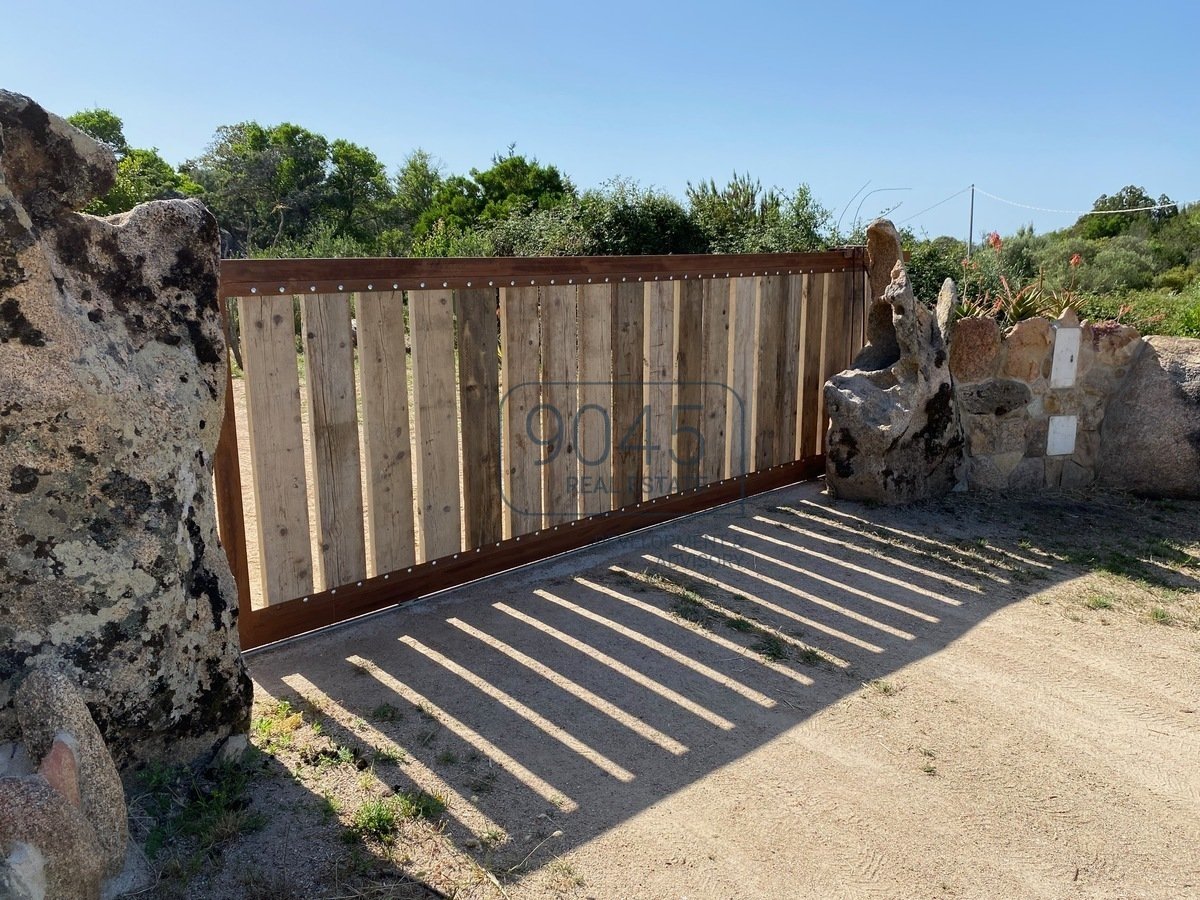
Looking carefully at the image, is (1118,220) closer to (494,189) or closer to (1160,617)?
(494,189)

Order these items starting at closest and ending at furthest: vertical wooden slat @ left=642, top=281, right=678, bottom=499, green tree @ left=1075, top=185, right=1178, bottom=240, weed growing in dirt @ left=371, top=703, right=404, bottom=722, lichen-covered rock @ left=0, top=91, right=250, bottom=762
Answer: lichen-covered rock @ left=0, top=91, right=250, bottom=762
weed growing in dirt @ left=371, top=703, right=404, bottom=722
vertical wooden slat @ left=642, top=281, right=678, bottom=499
green tree @ left=1075, top=185, right=1178, bottom=240

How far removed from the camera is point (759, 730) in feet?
10.9

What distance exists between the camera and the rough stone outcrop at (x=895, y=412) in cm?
573

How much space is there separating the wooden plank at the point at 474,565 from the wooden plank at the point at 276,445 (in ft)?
0.39

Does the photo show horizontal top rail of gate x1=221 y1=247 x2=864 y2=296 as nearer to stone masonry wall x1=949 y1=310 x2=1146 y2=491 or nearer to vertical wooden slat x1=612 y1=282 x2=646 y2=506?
vertical wooden slat x1=612 y1=282 x2=646 y2=506

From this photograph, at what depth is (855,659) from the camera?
3883 mm

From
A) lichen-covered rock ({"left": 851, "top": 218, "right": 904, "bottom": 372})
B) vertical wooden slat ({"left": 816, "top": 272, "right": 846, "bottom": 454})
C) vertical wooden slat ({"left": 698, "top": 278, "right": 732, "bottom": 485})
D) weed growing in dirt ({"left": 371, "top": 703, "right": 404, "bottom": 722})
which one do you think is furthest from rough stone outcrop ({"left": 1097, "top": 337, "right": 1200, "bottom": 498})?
weed growing in dirt ({"left": 371, "top": 703, "right": 404, "bottom": 722})

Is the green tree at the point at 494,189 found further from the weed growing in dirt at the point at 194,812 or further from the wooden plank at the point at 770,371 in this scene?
the weed growing in dirt at the point at 194,812

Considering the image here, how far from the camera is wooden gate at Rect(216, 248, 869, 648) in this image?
3.79m

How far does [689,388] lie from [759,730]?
8.51 ft

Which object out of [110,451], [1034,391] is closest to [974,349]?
[1034,391]

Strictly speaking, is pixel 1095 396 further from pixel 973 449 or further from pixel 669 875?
pixel 669 875

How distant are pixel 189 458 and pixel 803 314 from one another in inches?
175

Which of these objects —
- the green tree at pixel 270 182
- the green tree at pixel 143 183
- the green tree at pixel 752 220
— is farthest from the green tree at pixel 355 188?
the green tree at pixel 752 220
